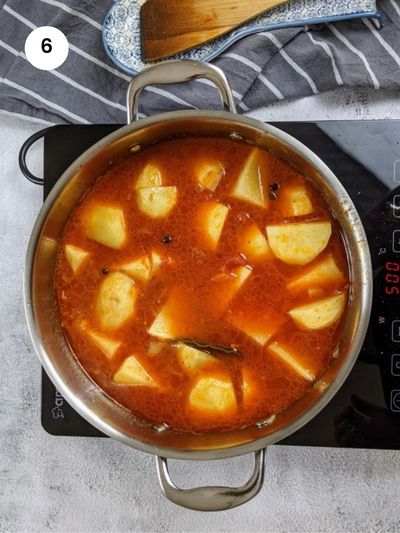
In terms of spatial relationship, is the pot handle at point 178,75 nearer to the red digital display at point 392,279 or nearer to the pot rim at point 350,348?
the pot rim at point 350,348

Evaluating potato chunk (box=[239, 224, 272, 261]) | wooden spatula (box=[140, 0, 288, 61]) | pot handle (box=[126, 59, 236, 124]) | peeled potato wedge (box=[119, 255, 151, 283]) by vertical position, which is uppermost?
wooden spatula (box=[140, 0, 288, 61])

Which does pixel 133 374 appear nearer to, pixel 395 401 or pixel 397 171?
pixel 395 401

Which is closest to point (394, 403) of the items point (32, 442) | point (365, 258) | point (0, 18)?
point (365, 258)

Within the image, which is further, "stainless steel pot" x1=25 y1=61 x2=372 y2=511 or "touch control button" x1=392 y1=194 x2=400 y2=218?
"touch control button" x1=392 y1=194 x2=400 y2=218

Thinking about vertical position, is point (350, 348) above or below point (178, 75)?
below

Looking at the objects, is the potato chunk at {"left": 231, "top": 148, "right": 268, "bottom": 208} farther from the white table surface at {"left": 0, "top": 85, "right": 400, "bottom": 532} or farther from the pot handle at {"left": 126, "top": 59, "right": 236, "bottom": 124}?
the white table surface at {"left": 0, "top": 85, "right": 400, "bottom": 532}

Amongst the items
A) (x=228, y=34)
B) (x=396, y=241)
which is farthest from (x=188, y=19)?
(x=396, y=241)

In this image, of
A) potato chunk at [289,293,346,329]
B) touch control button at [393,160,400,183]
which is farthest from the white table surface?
potato chunk at [289,293,346,329]
